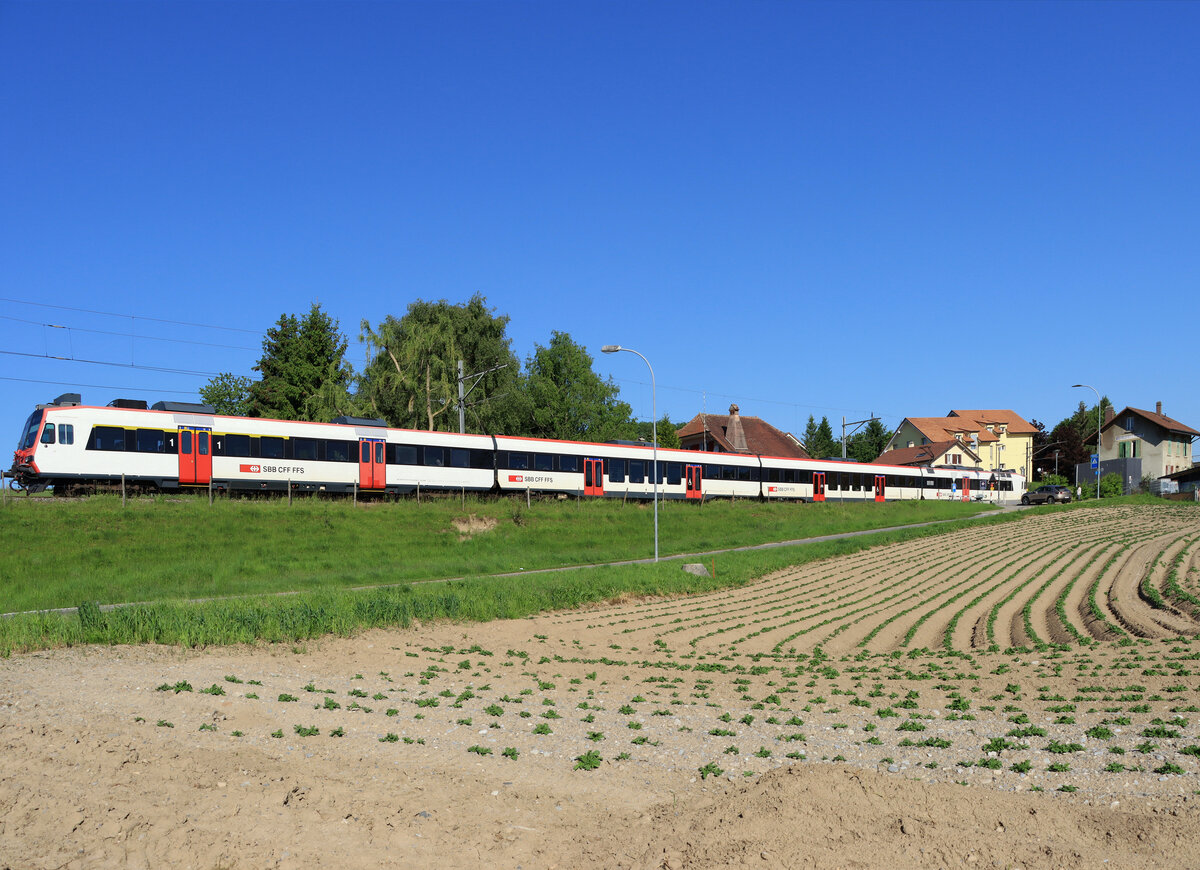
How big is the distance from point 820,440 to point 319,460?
92.2 meters

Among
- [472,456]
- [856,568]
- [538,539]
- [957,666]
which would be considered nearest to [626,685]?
[957,666]

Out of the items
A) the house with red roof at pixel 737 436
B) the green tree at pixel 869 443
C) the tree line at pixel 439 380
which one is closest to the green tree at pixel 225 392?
the tree line at pixel 439 380

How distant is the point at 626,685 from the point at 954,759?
684 cm

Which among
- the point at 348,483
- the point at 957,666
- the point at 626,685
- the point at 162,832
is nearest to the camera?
the point at 162,832

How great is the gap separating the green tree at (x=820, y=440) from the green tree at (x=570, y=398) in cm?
5226

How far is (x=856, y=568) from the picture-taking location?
34719 millimetres

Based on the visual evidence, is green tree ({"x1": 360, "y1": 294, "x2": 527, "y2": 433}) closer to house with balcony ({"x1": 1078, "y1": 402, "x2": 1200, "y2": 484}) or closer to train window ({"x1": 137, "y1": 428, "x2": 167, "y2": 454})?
train window ({"x1": 137, "y1": 428, "x2": 167, "y2": 454})

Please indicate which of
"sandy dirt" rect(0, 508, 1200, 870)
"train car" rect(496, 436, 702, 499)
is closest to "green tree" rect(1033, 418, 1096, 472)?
"train car" rect(496, 436, 702, 499)

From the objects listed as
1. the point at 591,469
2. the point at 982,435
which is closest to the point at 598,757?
the point at 591,469

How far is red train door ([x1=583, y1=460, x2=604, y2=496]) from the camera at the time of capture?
47.5 meters

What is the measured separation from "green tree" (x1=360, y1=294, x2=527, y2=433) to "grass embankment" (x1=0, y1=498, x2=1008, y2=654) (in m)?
14.4

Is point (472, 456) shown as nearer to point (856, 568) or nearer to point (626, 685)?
point (856, 568)

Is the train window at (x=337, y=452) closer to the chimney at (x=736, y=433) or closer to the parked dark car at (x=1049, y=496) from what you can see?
the chimney at (x=736, y=433)

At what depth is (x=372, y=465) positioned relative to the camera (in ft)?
129
